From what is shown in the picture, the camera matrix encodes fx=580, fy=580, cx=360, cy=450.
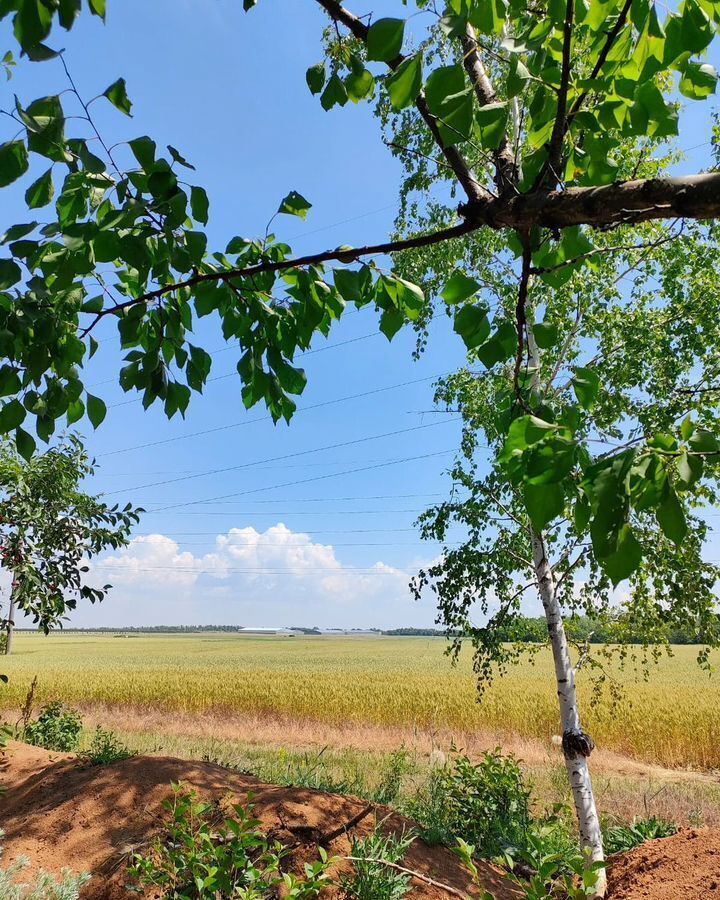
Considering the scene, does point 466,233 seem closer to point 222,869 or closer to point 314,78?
point 314,78

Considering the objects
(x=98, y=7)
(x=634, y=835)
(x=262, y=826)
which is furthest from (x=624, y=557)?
(x=634, y=835)

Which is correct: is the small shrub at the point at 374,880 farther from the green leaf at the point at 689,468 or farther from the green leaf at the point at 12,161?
the green leaf at the point at 12,161

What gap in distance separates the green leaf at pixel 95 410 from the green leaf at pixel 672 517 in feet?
4.74

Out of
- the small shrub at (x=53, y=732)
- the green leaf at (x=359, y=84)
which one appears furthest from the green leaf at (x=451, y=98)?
the small shrub at (x=53, y=732)

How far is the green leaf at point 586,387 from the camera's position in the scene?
1341mm

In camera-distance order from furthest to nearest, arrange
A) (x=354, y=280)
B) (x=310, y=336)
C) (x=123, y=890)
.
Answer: (x=123, y=890)
(x=310, y=336)
(x=354, y=280)

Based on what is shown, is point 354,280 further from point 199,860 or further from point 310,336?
point 199,860

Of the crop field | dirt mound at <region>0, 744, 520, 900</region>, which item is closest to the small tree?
dirt mound at <region>0, 744, 520, 900</region>

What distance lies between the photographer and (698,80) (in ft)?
4.40

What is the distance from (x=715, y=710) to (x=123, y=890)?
1779 cm

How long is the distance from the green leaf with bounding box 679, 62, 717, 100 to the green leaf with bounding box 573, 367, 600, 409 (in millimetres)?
701

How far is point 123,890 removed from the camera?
138 inches

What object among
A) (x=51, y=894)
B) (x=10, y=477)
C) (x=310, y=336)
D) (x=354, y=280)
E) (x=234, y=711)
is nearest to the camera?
(x=354, y=280)

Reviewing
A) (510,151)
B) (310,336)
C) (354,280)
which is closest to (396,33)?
(510,151)
